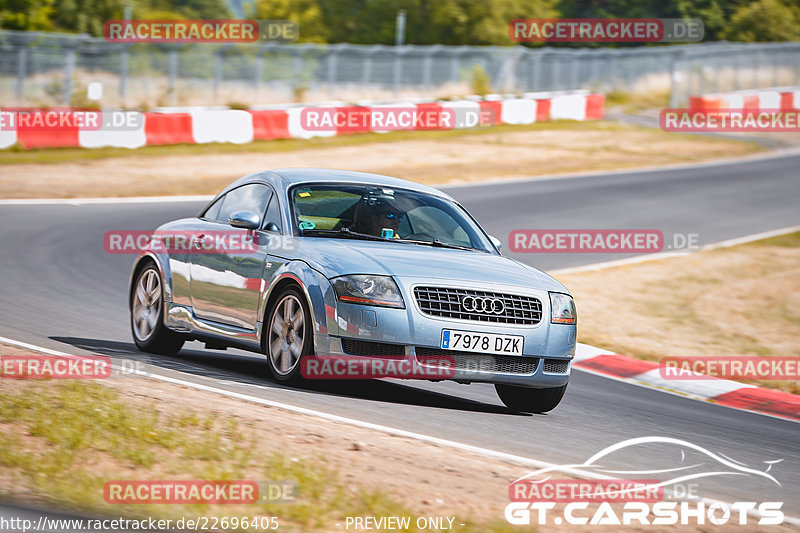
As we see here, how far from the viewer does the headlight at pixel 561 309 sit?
812cm

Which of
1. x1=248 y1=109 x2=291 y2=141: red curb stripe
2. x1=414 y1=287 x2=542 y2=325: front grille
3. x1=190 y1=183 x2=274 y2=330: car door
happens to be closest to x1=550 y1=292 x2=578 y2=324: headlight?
x1=414 y1=287 x2=542 y2=325: front grille

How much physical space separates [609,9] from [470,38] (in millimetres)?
12964

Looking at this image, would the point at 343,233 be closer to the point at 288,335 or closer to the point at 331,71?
the point at 288,335

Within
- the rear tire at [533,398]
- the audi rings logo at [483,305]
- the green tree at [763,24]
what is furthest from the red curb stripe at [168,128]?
the green tree at [763,24]

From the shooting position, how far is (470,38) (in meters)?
67.4

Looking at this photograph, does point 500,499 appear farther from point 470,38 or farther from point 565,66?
point 470,38

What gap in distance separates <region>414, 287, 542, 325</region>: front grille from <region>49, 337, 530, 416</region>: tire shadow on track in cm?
88

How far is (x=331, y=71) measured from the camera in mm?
38625

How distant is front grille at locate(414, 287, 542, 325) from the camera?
7668 mm

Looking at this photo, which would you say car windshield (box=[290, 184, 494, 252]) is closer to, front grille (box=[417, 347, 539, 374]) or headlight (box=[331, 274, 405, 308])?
headlight (box=[331, 274, 405, 308])

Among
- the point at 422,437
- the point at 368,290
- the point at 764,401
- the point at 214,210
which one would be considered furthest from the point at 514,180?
the point at 422,437

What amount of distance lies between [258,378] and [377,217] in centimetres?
147

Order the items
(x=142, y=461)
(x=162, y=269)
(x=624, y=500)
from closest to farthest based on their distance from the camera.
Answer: (x=142, y=461) → (x=624, y=500) → (x=162, y=269)

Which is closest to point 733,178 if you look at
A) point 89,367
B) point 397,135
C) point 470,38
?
point 397,135
